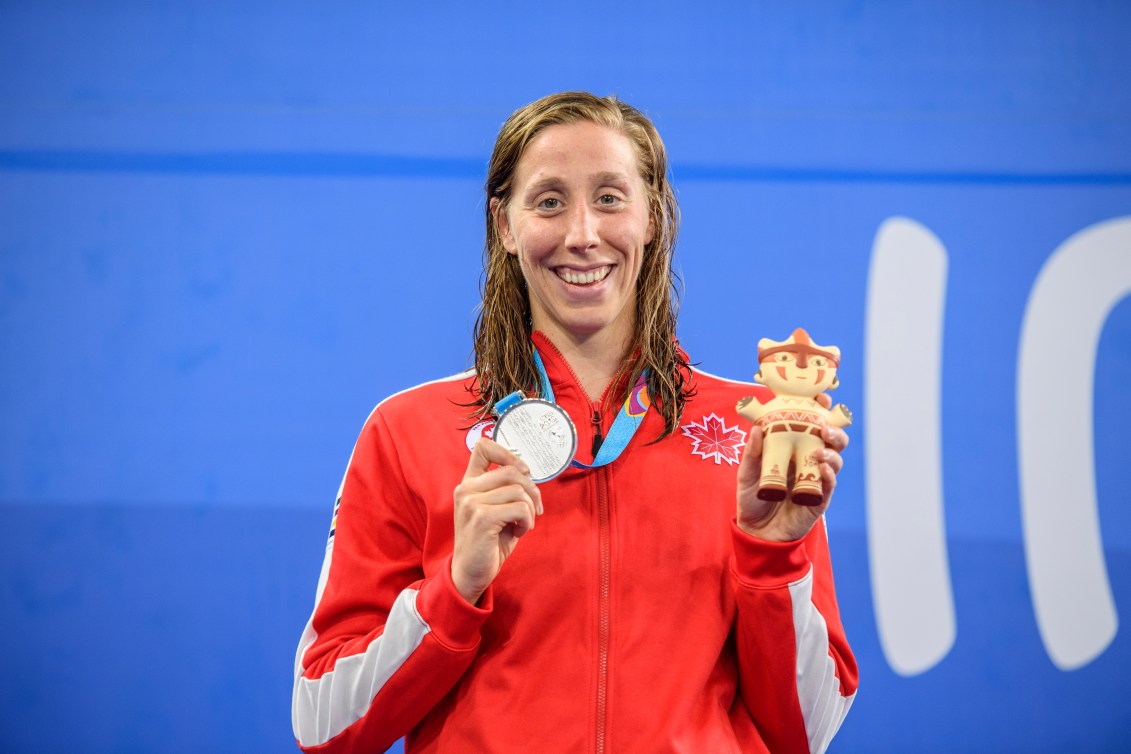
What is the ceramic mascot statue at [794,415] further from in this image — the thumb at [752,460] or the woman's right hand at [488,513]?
the woman's right hand at [488,513]

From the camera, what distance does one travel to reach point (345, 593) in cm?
119

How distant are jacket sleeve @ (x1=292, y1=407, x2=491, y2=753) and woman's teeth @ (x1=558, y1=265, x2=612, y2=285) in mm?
298

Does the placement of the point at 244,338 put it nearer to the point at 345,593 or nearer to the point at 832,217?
the point at 345,593

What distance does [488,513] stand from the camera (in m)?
1.03

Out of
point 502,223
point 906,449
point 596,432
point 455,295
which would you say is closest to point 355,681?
point 596,432

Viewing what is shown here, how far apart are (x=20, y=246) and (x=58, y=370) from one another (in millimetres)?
302

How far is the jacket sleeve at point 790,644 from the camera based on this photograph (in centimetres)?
108

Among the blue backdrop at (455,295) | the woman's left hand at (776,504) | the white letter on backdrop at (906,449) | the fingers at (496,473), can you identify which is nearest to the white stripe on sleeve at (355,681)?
the fingers at (496,473)

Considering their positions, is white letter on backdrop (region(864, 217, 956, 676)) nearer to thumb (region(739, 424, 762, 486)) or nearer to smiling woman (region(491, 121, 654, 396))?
smiling woman (region(491, 121, 654, 396))

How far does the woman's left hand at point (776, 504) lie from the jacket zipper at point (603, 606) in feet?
0.53

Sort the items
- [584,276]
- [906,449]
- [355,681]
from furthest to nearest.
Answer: [906,449]
[584,276]
[355,681]

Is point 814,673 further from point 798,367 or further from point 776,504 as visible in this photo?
point 798,367

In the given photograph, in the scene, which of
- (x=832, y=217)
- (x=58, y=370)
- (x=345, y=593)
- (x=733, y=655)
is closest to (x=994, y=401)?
(x=832, y=217)

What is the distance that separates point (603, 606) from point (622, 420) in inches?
8.9
